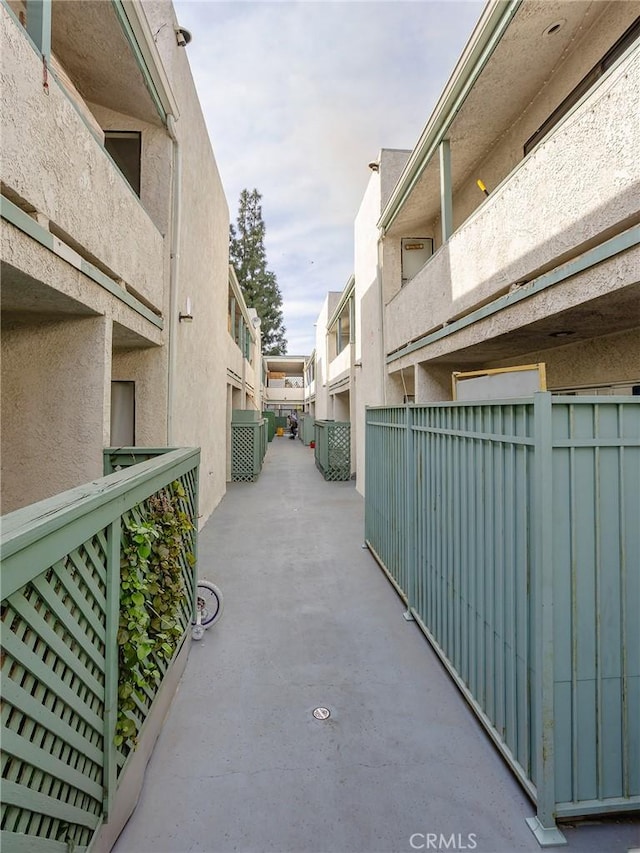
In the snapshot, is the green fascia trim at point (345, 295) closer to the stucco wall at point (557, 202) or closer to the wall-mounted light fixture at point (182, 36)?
the wall-mounted light fixture at point (182, 36)

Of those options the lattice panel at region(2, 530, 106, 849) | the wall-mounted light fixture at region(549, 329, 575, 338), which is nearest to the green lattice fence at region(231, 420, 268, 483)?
the wall-mounted light fixture at region(549, 329, 575, 338)

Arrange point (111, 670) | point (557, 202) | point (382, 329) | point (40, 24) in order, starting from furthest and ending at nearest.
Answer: point (382, 329) → point (557, 202) → point (40, 24) → point (111, 670)

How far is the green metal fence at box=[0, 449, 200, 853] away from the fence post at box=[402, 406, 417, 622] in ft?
8.67

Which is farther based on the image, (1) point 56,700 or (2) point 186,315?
(2) point 186,315

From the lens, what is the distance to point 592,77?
163 inches

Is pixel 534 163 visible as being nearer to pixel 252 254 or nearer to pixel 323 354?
pixel 323 354

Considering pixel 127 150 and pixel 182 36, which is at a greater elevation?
pixel 182 36

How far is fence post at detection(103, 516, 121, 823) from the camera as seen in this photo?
1.70 meters

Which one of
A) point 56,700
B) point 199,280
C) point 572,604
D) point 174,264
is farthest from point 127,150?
point 572,604

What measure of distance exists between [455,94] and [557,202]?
8.95 feet

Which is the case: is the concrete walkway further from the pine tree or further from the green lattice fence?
the pine tree

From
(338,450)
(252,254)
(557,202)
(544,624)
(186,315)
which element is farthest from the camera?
(252,254)

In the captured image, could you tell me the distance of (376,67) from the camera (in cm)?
556

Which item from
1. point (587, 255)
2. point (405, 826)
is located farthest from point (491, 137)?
point (405, 826)
